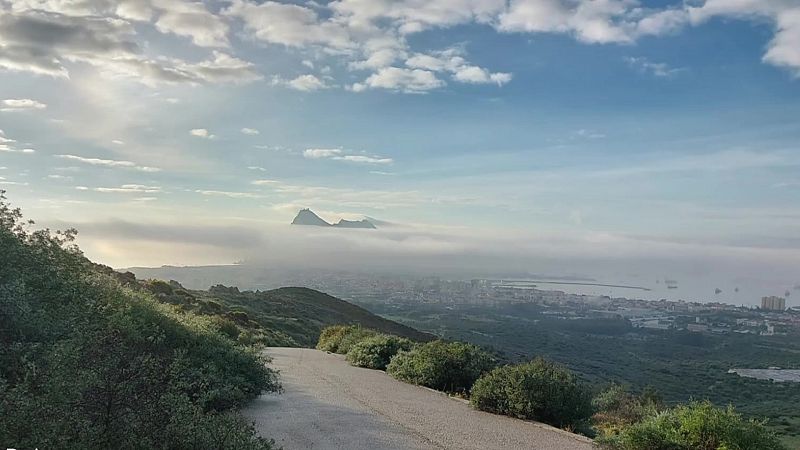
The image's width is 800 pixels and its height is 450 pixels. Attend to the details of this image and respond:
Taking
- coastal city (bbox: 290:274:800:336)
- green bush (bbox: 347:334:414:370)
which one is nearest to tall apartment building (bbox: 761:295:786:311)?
coastal city (bbox: 290:274:800:336)

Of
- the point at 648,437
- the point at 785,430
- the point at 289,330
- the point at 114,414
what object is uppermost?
the point at 114,414

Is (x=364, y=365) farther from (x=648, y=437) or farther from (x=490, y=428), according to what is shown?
(x=648, y=437)

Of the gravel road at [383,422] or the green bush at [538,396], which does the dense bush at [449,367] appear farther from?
the green bush at [538,396]

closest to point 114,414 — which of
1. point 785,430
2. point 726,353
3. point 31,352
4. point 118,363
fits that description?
point 118,363

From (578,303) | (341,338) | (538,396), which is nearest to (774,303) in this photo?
(578,303)

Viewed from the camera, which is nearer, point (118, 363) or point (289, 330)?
point (118, 363)

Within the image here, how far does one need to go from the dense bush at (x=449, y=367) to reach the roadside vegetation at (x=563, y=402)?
1.0 inches

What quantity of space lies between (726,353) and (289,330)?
99.5 ft

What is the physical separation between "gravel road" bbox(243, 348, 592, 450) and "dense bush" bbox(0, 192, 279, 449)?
50.3 inches

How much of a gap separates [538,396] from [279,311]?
4612 centimetres

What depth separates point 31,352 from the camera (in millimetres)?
6906

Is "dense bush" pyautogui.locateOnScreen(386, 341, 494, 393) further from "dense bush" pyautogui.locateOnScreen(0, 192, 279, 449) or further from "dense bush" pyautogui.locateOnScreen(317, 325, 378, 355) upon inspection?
"dense bush" pyautogui.locateOnScreen(317, 325, 378, 355)

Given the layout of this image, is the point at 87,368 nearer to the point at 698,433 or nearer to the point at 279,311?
the point at 698,433

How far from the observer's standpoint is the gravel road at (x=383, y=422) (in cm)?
930
